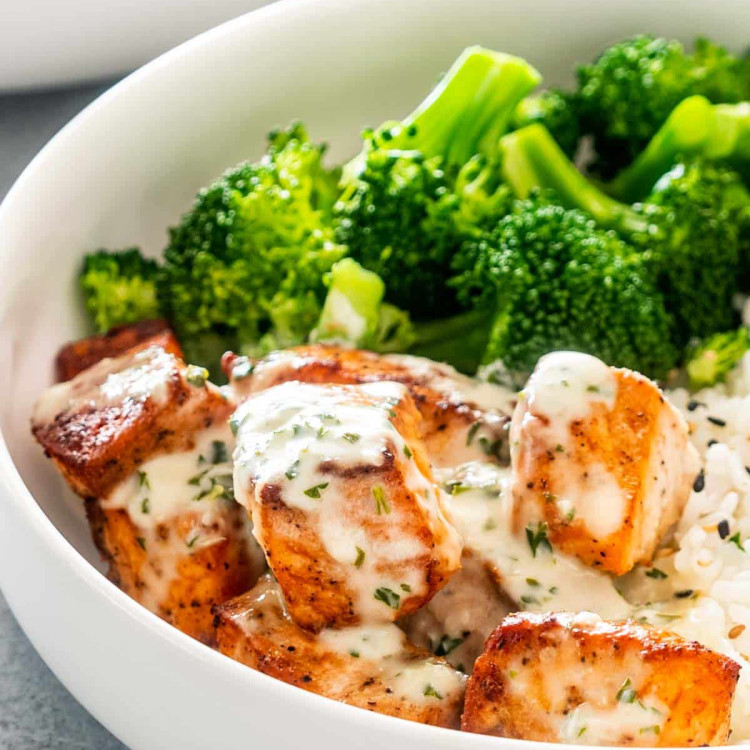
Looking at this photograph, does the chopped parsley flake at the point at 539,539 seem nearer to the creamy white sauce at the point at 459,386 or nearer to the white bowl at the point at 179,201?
the creamy white sauce at the point at 459,386

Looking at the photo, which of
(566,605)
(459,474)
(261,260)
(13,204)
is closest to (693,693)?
(566,605)

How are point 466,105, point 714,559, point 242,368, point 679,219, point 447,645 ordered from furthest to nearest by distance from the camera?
point 466,105, point 679,219, point 242,368, point 714,559, point 447,645

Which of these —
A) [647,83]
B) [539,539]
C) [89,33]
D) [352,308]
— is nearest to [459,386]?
[352,308]

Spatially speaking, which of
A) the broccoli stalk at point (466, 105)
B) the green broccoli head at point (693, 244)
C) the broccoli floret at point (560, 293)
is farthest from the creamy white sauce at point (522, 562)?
Result: the broccoli stalk at point (466, 105)

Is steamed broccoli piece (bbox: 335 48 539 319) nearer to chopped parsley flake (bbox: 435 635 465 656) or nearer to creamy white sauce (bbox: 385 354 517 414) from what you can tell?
creamy white sauce (bbox: 385 354 517 414)

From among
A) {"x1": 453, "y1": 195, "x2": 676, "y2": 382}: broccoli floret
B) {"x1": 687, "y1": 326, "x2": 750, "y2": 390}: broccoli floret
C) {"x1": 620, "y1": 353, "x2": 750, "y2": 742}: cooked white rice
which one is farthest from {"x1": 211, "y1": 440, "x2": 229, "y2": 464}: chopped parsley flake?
{"x1": 687, "y1": 326, "x2": 750, "y2": 390}: broccoli floret

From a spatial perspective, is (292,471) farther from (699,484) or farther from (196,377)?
(699,484)
